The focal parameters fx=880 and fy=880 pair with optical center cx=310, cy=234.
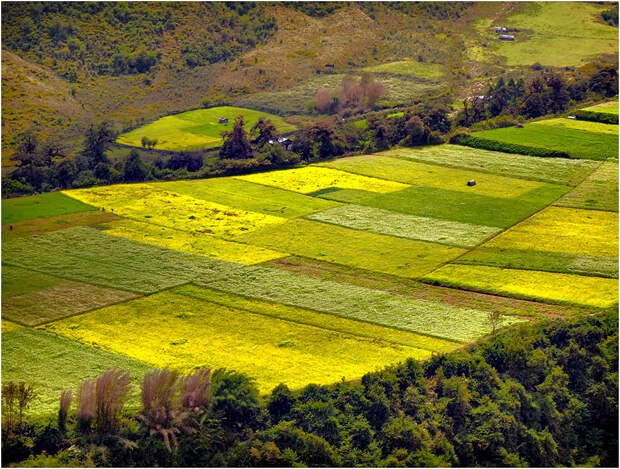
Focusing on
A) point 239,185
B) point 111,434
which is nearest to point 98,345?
point 111,434

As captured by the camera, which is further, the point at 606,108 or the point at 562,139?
the point at 606,108

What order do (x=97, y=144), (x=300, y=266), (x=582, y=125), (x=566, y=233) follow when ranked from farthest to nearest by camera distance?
(x=582, y=125)
(x=97, y=144)
(x=566, y=233)
(x=300, y=266)

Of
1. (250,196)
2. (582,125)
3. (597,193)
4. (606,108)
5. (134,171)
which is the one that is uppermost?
(606,108)

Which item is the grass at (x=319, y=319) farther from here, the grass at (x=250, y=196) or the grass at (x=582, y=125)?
the grass at (x=582, y=125)

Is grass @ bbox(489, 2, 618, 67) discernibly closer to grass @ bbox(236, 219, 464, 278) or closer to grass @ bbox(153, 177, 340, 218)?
grass @ bbox(153, 177, 340, 218)

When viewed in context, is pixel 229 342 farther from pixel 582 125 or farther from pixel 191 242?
pixel 582 125

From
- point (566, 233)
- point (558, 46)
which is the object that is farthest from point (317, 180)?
point (558, 46)
